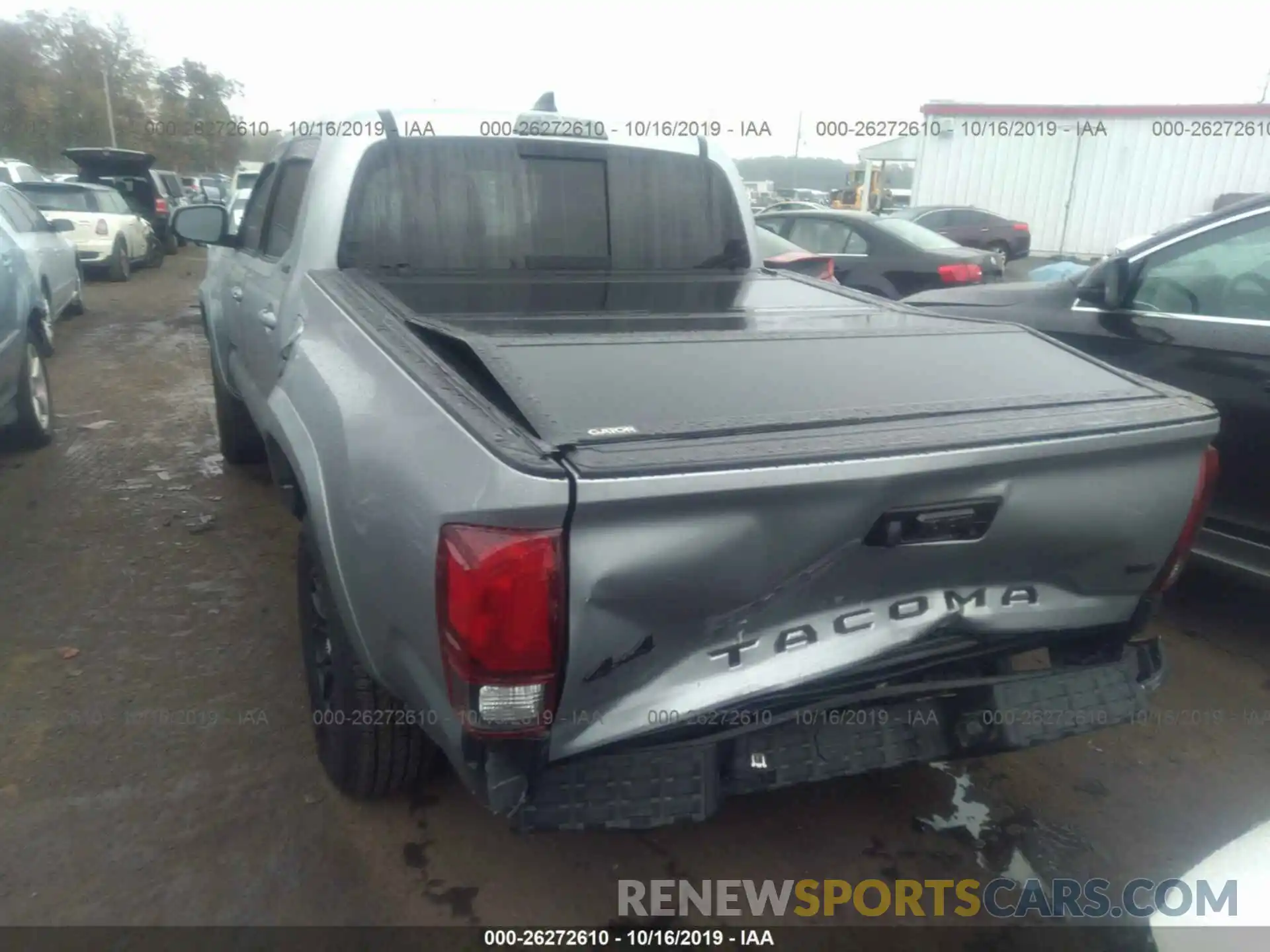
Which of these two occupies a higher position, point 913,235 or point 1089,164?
point 1089,164

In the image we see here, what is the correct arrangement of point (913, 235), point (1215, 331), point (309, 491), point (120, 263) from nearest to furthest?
1. point (309, 491)
2. point (1215, 331)
3. point (913, 235)
4. point (120, 263)

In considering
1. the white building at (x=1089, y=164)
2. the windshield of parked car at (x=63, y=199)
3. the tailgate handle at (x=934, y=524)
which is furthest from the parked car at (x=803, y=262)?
the white building at (x=1089, y=164)

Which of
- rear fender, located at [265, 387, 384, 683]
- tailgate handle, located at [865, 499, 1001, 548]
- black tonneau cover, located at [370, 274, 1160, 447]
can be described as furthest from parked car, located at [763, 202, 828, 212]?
tailgate handle, located at [865, 499, 1001, 548]

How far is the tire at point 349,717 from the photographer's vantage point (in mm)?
2475

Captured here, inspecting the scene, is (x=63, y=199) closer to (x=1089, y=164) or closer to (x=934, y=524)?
(x=934, y=524)

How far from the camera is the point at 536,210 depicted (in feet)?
11.6

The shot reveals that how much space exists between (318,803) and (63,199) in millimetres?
13861

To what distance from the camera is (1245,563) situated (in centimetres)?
355

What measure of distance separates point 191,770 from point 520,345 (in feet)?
5.69

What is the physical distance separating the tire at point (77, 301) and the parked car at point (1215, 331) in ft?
32.8

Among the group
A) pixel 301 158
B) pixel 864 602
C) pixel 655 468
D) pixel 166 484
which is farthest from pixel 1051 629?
pixel 166 484

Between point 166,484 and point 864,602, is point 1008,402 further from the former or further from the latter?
point 166,484

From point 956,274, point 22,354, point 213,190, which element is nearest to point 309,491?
point 22,354

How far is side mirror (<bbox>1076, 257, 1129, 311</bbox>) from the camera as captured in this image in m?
4.00
